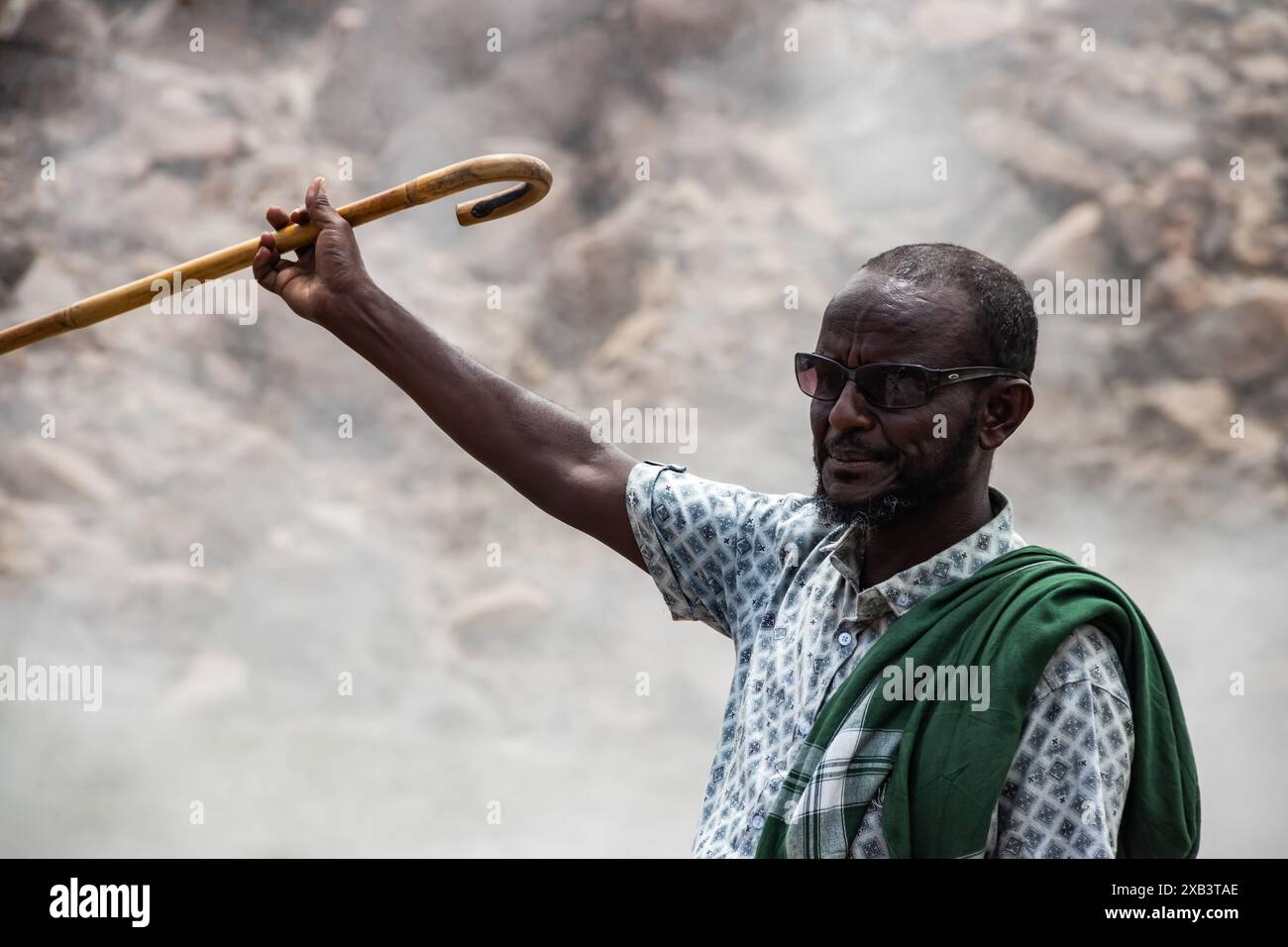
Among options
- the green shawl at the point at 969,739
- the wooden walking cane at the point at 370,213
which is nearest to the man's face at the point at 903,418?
the green shawl at the point at 969,739

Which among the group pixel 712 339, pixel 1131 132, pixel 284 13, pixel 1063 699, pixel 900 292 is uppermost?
pixel 284 13

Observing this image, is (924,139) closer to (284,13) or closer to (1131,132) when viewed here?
(1131,132)

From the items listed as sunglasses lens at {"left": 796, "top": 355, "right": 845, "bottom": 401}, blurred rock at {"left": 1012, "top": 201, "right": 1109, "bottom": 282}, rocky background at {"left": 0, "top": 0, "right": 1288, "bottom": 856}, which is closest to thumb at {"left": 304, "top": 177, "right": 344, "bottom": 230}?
sunglasses lens at {"left": 796, "top": 355, "right": 845, "bottom": 401}

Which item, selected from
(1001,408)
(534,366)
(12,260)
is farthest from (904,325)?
(12,260)

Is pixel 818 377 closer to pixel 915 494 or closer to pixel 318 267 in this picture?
pixel 915 494

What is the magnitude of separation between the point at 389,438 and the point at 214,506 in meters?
0.75

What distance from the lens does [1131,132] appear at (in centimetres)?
559

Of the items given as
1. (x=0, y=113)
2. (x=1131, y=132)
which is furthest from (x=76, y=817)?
(x=1131, y=132)

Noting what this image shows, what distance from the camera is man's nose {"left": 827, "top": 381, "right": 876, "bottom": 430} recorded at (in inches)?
68.9

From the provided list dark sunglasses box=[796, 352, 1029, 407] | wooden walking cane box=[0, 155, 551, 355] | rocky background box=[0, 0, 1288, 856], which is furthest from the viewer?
rocky background box=[0, 0, 1288, 856]

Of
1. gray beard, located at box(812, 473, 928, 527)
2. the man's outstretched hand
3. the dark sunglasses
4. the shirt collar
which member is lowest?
the shirt collar

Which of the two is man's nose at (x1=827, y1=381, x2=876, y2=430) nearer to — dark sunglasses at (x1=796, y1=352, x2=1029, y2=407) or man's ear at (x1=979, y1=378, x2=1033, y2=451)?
dark sunglasses at (x1=796, y1=352, x2=1029, y2=407)

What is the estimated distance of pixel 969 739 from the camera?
1542mm

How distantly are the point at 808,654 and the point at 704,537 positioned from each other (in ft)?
0.92
